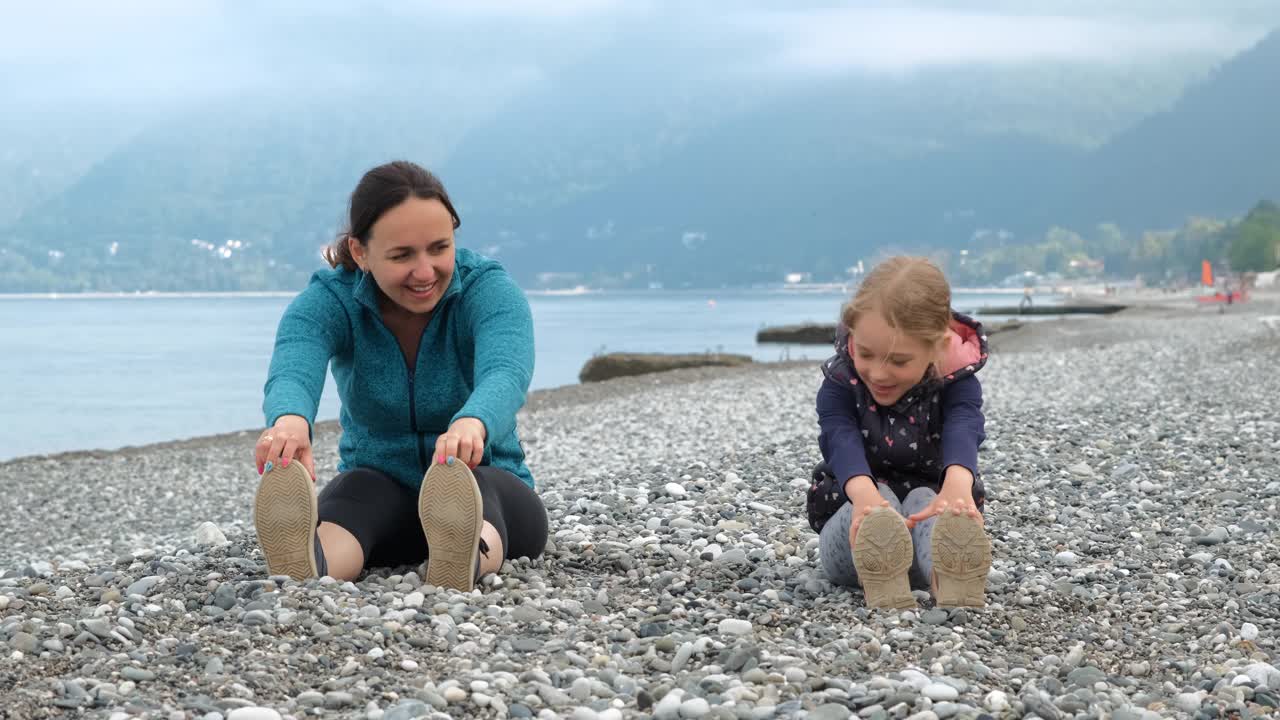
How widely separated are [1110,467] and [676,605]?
13.7 feet

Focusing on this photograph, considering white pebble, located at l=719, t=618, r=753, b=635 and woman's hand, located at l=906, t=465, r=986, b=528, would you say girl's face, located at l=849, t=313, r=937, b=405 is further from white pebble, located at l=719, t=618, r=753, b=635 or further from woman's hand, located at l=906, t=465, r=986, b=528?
white pebble, located at l=719, t=618, r=753, b=635

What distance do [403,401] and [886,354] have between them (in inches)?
74.9

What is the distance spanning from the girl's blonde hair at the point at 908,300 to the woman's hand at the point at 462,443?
134 cm

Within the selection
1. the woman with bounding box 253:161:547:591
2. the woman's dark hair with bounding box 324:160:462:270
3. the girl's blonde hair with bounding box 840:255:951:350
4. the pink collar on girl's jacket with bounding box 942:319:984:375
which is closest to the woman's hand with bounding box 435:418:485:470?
the woman with bounding box 253:161:547:591

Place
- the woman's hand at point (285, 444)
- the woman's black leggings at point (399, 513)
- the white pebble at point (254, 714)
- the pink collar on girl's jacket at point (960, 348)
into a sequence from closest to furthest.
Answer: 1. the white pebble at point (254, 714)
2. the woman's hand at point (285, 444)
3. the pink collar on girl's jacket at point (960, 348)
4. the woman's black leggings at point (399, 513)

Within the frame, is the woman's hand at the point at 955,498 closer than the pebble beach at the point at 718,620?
No

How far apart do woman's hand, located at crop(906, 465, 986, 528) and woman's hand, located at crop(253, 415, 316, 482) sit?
2.14 metres

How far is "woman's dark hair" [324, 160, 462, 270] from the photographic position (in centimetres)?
461

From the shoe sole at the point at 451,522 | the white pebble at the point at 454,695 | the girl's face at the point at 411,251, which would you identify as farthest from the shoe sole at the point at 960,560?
the girl's face at the point at 411,251

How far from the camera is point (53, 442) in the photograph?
2847cm

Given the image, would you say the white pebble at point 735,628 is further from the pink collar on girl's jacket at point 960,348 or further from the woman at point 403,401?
the pink collar on girl's jacket at point 960,348

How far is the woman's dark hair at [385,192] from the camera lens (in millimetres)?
4609

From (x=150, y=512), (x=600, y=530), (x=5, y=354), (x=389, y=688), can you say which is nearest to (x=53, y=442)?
(x=150, y=512)

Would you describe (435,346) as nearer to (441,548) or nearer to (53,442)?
(441,548)
